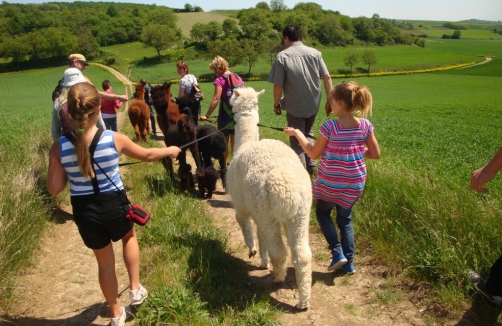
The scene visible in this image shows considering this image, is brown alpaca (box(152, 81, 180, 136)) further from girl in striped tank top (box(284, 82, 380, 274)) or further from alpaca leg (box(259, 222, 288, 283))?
alpaca leg (box(259, 222, 288, 283))

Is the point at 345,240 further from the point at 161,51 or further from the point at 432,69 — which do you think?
the point at 161,51

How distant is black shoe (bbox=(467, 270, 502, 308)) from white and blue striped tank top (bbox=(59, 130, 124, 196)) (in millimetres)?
2984

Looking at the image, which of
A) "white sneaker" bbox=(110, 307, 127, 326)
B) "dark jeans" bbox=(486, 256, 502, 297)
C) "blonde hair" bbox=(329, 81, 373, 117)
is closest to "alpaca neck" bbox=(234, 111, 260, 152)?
"blonde hair" bbox=(329, 81, 373, 117)

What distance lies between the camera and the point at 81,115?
263 cm

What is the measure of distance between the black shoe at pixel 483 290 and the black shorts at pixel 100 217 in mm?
2864

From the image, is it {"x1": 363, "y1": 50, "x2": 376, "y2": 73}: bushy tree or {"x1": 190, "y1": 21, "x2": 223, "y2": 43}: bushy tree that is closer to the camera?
{"x1": 363, "y1": 50, "x2": 376, "y2": 73}: bushy tree

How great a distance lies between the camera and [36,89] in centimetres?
4509

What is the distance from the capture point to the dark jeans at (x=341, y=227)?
11.9 ft

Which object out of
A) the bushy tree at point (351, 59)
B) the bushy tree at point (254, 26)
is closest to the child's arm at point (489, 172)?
the bushy tree at point (351, 59)

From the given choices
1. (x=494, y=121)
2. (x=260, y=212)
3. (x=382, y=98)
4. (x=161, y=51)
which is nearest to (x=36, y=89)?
(x=161, y=51)

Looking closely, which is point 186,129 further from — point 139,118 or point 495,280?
point 139,118

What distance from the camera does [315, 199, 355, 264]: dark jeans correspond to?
3613 millimetres

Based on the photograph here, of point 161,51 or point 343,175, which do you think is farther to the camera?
point 161,51

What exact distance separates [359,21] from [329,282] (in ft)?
342
